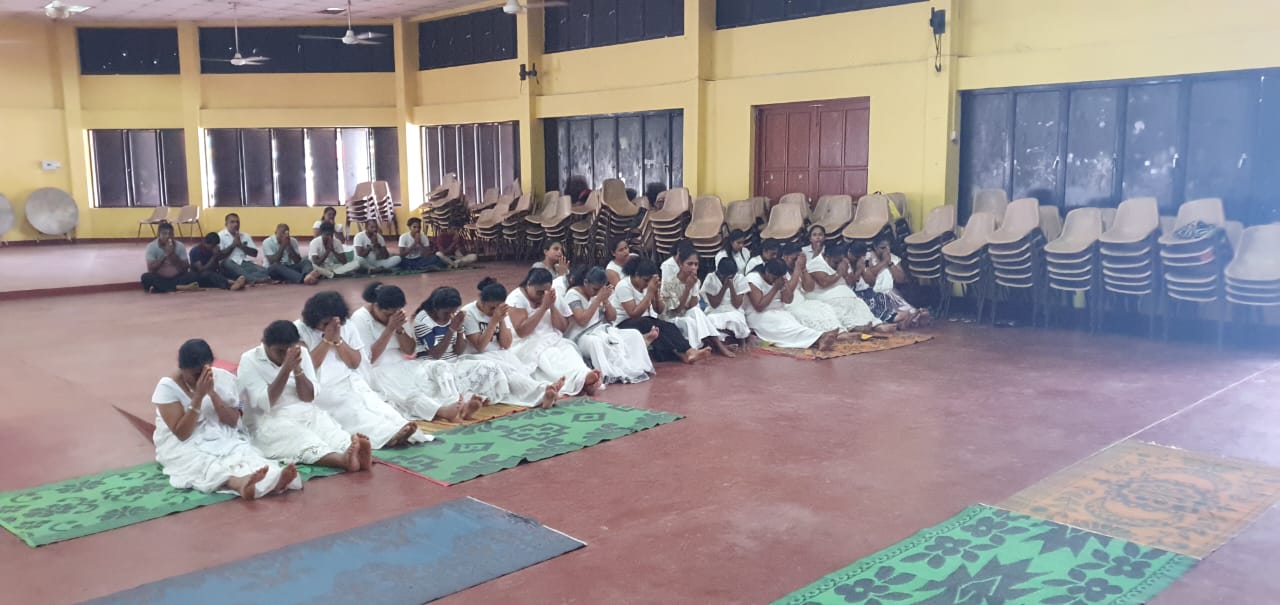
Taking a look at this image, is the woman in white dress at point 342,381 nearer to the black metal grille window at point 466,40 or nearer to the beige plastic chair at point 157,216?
the black metal grille window at point 466,40

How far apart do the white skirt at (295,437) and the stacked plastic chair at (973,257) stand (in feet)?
20.9

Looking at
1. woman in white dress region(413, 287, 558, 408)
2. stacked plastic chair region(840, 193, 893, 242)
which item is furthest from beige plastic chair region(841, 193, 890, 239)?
woman in white dress region(413, 287, 558, 408)

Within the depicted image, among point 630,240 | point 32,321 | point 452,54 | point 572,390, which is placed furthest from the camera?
point 452,54

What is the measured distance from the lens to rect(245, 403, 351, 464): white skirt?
462cm

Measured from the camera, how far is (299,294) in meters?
10.9

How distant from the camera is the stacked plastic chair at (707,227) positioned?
37.1 ft

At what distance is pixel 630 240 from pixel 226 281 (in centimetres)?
493

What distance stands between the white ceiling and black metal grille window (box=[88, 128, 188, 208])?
2.12 meters

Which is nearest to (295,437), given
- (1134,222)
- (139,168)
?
(1134,222)

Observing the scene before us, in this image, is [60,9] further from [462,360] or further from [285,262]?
[462,360]

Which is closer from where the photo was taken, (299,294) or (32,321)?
(32,321)

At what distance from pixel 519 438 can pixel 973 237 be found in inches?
231

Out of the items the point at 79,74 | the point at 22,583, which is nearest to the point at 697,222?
the point at 22,583

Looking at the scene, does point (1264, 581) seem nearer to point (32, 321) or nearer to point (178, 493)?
point (178, 493)
